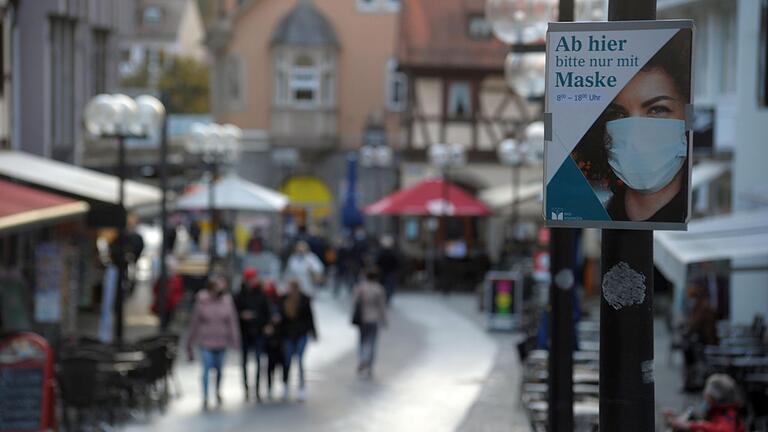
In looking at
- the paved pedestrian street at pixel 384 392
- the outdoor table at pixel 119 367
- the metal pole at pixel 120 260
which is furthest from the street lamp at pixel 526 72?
the metal pole at pixel 120 260

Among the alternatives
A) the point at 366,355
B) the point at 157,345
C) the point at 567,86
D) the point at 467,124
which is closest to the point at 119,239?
the point at 157,345

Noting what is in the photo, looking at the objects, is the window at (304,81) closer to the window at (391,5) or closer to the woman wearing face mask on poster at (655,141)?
the window at (391,5)

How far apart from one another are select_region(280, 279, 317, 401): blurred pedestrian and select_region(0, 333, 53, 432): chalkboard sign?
16.2ft

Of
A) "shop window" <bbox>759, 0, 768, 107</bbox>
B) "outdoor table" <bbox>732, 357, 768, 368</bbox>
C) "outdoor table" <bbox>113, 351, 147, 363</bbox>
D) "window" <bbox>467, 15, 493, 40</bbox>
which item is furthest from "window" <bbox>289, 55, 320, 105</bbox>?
"outdoor table" <bbox>732, 357, 768, 368</bbox>

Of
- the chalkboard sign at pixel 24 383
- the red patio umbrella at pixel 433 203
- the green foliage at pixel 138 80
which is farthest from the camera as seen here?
the green foliage at pixel 138 80

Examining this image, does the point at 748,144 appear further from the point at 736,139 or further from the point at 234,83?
the point at 234,83

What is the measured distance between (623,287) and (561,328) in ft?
15.0

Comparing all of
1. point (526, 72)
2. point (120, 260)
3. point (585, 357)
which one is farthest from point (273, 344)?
point (526, 72)

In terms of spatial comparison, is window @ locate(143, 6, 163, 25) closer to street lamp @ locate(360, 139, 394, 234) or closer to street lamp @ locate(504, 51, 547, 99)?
street lamp @ locate(360, 139, 394, 234)

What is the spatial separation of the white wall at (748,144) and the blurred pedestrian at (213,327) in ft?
29.6

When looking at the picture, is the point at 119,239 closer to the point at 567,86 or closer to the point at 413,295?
the point at 567,86

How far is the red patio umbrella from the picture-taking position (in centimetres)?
3812

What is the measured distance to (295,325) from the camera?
18.9 meters

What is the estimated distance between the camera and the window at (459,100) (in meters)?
46.9
